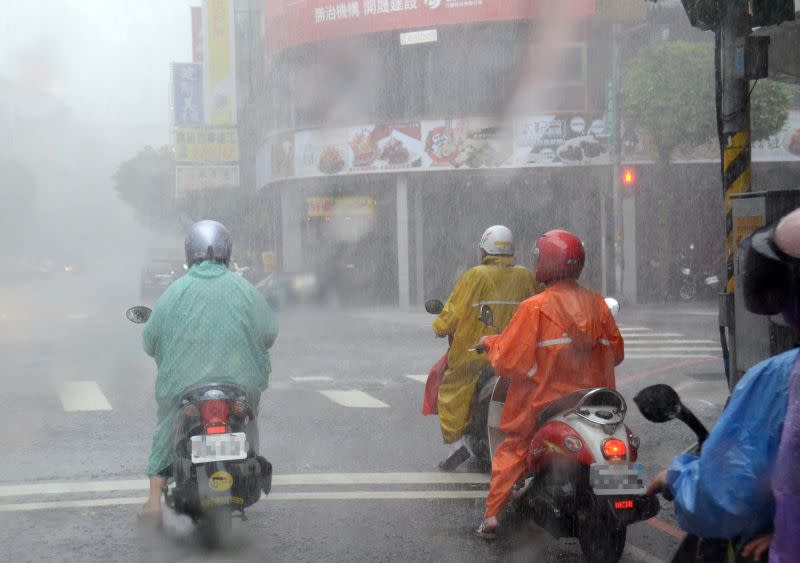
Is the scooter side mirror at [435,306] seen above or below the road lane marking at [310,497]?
above

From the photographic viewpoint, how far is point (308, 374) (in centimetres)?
1353

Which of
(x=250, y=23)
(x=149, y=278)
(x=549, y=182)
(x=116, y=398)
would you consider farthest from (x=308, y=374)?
(x=250, y=23)

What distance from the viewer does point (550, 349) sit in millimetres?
4984

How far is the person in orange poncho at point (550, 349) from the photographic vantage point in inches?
196

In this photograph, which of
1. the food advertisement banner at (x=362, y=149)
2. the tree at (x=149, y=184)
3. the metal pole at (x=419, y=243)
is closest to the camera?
the food advertisement banner at (x=362, y=149)

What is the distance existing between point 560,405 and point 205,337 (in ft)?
5.75

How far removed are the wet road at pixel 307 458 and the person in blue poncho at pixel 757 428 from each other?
126 inches

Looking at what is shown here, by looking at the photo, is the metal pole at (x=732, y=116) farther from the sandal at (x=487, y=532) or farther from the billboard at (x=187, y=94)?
the billboard at (x=187, y=94)

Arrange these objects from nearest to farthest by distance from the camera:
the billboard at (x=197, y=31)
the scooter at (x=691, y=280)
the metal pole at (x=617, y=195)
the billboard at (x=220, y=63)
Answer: the metal pole at (x=617, y=195) → the scooter at (x=691, y=280) → the billboard at (x=220, y=63) → the billboard at (x=197, y=31)

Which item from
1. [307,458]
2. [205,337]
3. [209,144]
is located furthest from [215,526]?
[209,144]

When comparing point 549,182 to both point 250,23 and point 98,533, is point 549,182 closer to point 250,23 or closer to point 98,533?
point 250,23

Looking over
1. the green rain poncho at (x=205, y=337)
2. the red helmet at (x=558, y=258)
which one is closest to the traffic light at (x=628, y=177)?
the red helmet at (x=558, y=258)

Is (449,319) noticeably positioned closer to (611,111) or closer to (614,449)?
(614,449)

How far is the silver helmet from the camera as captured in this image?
18.5ft
